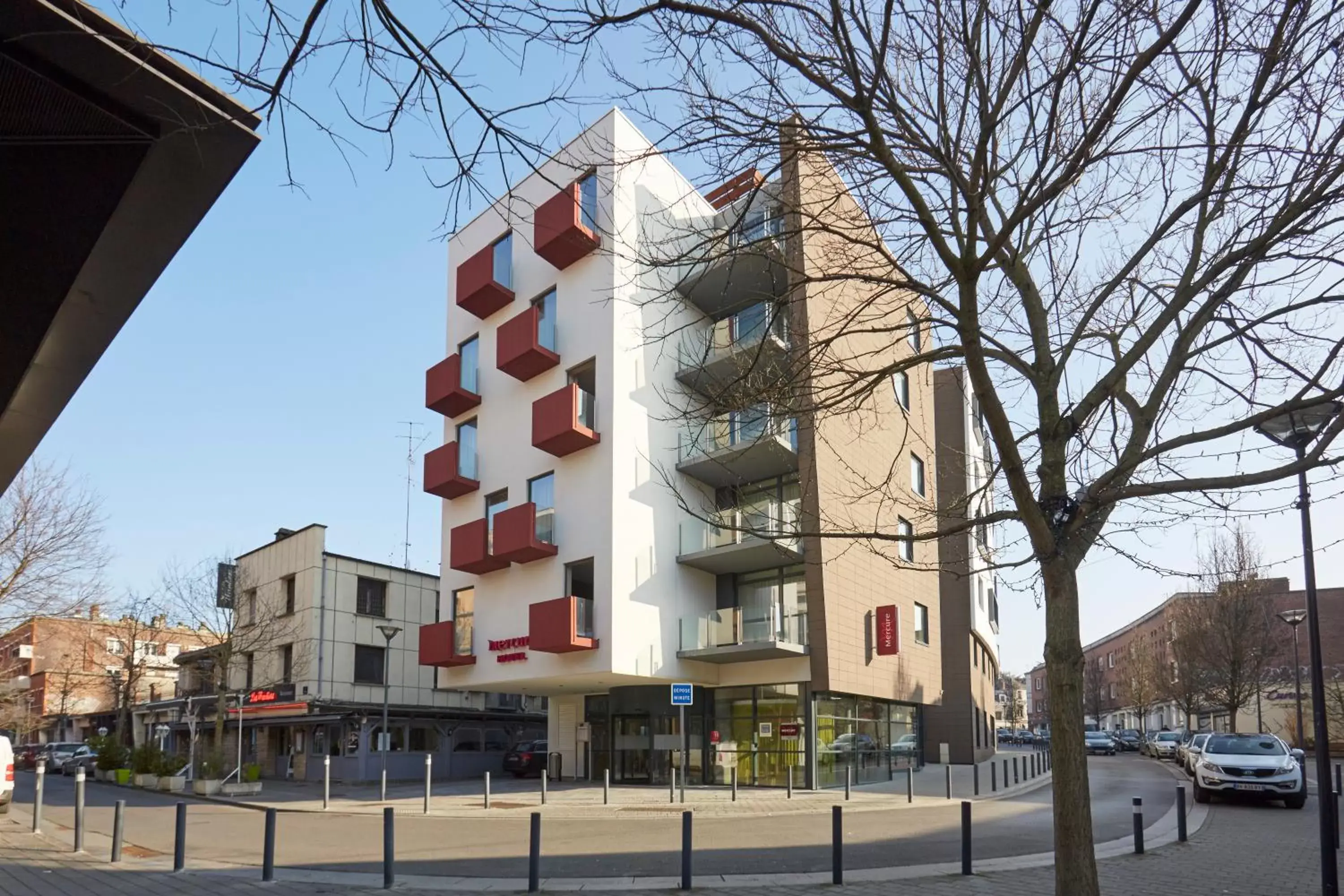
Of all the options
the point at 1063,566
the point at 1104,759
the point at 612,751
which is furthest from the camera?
the point at 1104,759

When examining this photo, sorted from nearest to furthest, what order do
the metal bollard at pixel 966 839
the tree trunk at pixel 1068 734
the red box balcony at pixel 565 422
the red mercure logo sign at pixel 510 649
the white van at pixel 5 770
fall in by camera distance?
1. the tree trunk at pixel 1068 734
2. the metal bollard at pixel 966 839
3. the white van at pixel 5 770
4. the red box balcony at pixel 565 422
5. the red mercure logo sign at pixel 510 649

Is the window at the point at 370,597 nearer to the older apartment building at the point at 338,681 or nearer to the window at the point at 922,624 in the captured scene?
the older apartment building at the point at 338,681

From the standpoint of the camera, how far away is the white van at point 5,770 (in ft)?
65.0

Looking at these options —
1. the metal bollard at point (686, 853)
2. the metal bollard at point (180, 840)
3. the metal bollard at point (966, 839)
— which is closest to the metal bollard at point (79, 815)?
the metal bollard at point (180, 840)

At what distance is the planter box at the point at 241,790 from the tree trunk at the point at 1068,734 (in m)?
27.4

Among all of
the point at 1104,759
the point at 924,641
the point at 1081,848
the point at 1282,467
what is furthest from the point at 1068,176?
the point at 1104,759

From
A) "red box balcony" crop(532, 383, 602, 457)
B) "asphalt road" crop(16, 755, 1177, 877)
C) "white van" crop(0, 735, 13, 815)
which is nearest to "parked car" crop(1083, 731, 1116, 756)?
"asphalt road" crop(16, 755, 1177, 877)

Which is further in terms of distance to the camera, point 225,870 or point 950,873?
point 225,870

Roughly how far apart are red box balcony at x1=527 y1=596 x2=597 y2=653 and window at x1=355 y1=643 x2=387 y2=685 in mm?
14797

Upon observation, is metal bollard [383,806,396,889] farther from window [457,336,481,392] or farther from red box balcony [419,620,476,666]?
window [457,336,481,392]

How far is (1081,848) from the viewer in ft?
22.9

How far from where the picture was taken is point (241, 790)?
96.4 feet

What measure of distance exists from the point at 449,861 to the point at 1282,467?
436 inches

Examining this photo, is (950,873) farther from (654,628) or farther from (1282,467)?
(654,628)
